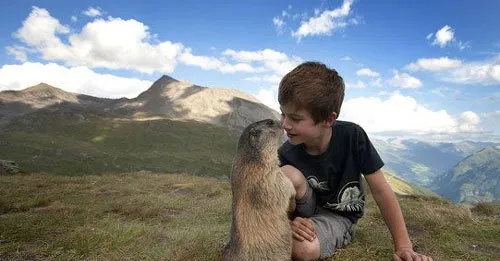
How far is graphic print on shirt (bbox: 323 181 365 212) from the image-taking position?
7074 mm

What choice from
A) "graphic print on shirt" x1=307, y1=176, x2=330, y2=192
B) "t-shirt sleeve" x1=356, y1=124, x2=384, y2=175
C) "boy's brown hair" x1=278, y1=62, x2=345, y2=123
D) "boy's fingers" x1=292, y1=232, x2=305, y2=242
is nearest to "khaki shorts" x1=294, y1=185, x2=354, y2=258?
"graphic print on shirt" x1=307, y1=176, x2=330, y2=192

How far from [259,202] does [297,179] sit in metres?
1.01

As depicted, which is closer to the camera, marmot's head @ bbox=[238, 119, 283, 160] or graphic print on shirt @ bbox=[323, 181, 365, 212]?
marmot's head @ bbox=[238, 119, 283, 160]

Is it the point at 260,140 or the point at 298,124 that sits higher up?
the point at 298,124

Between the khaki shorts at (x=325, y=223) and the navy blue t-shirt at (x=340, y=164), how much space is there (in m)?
0.19

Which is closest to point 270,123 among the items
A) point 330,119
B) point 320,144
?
point 330,119

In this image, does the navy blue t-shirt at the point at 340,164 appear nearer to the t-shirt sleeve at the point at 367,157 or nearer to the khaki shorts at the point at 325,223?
the t-shirt sleeve at the point at 367,157

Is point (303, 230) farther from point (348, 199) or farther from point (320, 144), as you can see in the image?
point (320, 144)

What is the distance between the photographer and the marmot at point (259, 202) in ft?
19.0

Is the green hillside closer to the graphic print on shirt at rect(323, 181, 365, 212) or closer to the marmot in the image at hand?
the graphic print on shirt at rect(323, 181, 365, 212)

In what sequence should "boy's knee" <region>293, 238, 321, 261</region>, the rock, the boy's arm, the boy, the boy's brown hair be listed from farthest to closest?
the rock, the boy's arm, "boy's knee" <region>293, 238, 321, 261</region>, the boy, the boy's brown hair

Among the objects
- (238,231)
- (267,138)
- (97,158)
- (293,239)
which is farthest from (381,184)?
(97,158)

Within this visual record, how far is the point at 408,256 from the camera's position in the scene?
6.21 meters

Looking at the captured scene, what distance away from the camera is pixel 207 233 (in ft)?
31.0
